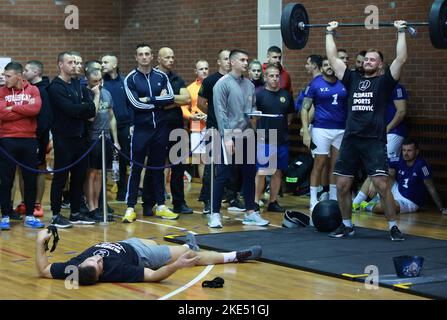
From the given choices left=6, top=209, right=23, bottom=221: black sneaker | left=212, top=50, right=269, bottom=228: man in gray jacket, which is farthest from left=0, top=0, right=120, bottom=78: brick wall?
left=212, top=50, right=269, bottom=228: man in gray jacket

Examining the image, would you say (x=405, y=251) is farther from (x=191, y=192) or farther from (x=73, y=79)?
(x=191, y=192)

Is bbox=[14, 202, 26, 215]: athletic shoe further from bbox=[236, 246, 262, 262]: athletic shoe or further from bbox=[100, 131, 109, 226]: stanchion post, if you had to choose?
bbox=[236, 246, 262, 262]: athletic shoe

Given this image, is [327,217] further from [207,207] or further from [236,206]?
[236,206]

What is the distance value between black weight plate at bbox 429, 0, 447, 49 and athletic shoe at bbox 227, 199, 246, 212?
3.43 metres

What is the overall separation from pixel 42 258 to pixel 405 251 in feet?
10.3

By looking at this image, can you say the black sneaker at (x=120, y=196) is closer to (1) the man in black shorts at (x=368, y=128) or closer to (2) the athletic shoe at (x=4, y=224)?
(2) the athletic shoe at (x=4, y=224)

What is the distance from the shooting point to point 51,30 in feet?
51.0

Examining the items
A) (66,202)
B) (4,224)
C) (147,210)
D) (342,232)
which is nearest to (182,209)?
(147,210)

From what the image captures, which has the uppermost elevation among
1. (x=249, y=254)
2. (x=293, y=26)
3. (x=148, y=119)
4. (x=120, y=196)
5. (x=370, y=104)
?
(x=293, y=26)

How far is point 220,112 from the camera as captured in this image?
9.17 m

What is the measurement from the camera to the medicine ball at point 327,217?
8.80 m

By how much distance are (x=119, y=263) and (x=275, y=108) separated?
4291mm

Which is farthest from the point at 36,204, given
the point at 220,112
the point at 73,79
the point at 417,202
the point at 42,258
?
the point at 417,202

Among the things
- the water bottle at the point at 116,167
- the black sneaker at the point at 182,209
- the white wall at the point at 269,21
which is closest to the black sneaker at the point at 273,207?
the black sneaker at the point at 182,209
